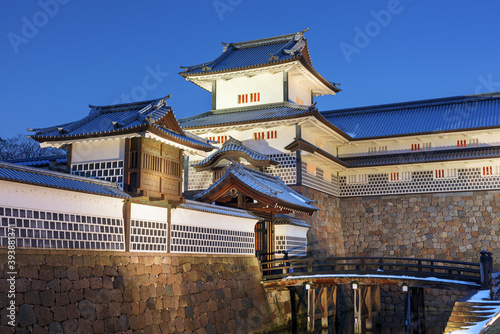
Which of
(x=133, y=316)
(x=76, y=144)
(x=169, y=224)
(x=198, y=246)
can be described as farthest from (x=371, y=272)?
(x=76, y=144)

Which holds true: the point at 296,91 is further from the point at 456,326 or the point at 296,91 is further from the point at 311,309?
the point at 456,326

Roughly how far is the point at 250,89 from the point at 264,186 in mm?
10106

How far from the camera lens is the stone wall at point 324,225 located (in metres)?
30.4

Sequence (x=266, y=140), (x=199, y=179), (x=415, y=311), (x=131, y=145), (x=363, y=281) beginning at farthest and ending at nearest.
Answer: (x=199, y=179) < (x=266, y=140) < (x=415, y=311) < (x=363, y=281) < (x=131, y=145)

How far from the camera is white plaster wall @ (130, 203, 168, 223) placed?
17.1 meters

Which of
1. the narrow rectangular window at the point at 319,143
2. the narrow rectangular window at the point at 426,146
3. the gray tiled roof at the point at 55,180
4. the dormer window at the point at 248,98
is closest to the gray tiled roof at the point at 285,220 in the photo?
the narrow rectangular window at the point at 319,143

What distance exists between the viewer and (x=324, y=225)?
3256 cm

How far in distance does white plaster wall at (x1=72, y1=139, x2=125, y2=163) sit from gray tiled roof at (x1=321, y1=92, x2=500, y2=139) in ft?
68.9

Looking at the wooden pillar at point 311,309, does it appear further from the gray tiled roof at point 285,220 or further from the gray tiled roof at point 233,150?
the gray tiled roof at point 233,150

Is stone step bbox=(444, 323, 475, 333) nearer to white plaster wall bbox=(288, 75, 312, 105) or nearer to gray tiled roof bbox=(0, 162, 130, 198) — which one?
gray tiled roof bbox=(0, 162, 130, 198)

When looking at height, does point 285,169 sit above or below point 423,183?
above

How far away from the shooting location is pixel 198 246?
20219 millimetres

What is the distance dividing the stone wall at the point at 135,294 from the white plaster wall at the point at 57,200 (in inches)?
44.8

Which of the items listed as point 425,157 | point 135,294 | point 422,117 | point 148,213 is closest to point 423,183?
point 425,157
